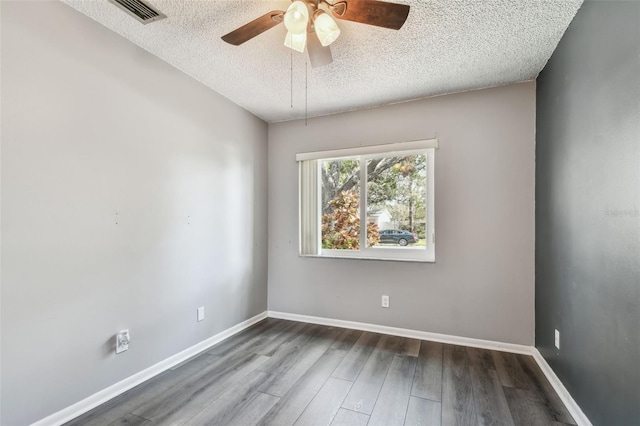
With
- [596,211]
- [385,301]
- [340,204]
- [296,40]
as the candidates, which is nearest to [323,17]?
[296,40]

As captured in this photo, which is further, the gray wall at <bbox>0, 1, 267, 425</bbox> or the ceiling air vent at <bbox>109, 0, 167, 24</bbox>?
the ceiling air vent at <bbox>109, 0, 167, 24</bbox>

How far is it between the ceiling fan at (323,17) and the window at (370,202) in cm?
171

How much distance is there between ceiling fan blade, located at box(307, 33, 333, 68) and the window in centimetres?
149

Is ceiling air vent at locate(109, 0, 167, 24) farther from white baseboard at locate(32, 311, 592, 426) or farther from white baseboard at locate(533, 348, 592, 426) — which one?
white baseboard at locate(533, 348, 592, 426)

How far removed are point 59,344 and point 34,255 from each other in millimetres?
542

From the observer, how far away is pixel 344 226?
343cm

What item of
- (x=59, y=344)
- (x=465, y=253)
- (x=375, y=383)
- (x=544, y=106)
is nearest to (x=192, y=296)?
(x=59, y=344)

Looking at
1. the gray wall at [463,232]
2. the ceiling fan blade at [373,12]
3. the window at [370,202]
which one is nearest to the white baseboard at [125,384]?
the gray wall at [463,232]

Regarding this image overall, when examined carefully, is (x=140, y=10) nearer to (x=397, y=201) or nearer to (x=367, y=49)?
(x=367, y=49)

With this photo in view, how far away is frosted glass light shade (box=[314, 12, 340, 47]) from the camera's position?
57.5 inches

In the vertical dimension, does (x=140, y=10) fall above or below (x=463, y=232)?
above

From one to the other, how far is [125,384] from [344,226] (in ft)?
7.83

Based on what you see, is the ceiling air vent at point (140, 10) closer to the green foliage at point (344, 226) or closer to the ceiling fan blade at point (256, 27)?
the ceiling fan blade at point (256, 27)

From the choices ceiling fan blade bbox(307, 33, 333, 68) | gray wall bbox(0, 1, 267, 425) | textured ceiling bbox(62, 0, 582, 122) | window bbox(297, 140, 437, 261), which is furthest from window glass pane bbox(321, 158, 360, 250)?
ceiling fan blade bbox(307, 33, 333, 68)
